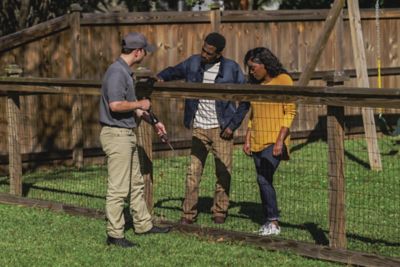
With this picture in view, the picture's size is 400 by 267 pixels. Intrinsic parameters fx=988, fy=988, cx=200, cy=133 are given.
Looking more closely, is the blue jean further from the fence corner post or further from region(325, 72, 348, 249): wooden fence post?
the fence corner post

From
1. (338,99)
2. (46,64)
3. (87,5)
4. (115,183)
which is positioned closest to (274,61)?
(338,99)

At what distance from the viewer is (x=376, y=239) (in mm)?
9172

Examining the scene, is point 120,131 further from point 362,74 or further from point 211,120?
point 362,74

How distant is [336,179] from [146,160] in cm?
234

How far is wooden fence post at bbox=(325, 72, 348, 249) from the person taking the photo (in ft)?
27.4

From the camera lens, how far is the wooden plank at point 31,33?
13711 mm

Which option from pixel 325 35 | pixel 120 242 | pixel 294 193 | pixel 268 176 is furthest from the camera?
pixel 325 35

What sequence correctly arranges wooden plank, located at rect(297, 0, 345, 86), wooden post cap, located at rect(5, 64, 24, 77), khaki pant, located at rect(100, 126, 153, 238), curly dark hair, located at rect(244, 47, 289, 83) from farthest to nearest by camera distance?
wooden plank, located at rect(297, 0, 345, 86) < wooden post cap, located at rect(5, 64, 24, 77) < curly dark hair, located at rect(244, 47, 289, 83) < khaki pant, located at rect(100, 126, 153, 238)

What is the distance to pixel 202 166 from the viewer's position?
9.99 metres

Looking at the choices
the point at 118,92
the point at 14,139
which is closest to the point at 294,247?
the point at 118,92

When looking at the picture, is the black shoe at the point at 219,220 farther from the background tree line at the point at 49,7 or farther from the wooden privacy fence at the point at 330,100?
the background tree line at the point at 49,7

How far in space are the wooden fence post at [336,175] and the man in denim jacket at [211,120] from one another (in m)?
1.43

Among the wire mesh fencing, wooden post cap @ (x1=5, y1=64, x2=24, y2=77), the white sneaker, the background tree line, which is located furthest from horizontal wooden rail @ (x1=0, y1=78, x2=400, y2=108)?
the background tree line

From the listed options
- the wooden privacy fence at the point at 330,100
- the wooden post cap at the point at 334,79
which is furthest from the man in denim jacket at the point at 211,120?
the wooden post cap at the point at 334,79
